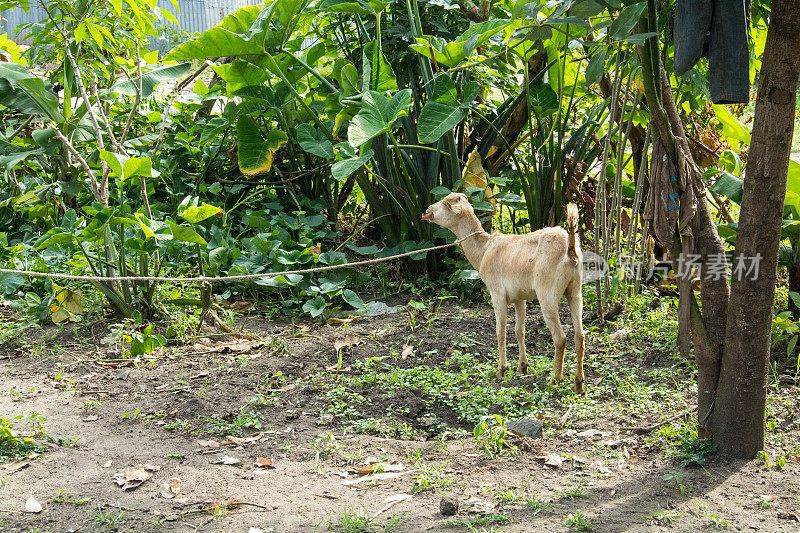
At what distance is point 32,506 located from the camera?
290 cm

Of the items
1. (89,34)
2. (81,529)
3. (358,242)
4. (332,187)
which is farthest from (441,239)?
(81,529)

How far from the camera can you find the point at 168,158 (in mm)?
7066

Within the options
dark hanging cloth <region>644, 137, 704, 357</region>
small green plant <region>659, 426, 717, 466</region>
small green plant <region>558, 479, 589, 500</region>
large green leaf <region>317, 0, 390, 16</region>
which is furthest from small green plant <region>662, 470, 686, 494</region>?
large green leaf <region>317, 0, 390, 16</region>

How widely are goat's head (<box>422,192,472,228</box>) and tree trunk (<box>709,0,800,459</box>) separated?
1881 mm

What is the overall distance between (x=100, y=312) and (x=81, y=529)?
9.44 ft

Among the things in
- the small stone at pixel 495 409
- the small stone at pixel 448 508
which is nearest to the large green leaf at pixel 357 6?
the small stone at pixel 495 409

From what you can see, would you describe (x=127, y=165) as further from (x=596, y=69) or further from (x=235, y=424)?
(x=596, y=69)

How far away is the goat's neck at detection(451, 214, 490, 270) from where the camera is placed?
182 inches

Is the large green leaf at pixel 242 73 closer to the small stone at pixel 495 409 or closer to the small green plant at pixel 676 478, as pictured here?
the small stone at pixel 495 409

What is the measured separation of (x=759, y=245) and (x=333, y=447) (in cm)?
209

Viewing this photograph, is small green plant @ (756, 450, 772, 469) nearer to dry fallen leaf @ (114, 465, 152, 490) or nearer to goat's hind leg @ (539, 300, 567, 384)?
goat's hind leg @ (539, 300, 567, 384)

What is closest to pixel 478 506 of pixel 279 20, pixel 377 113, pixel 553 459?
pixel 553 459

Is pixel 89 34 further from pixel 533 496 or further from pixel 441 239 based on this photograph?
pixel 533 496

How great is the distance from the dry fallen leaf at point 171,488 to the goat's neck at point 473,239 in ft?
7.44
